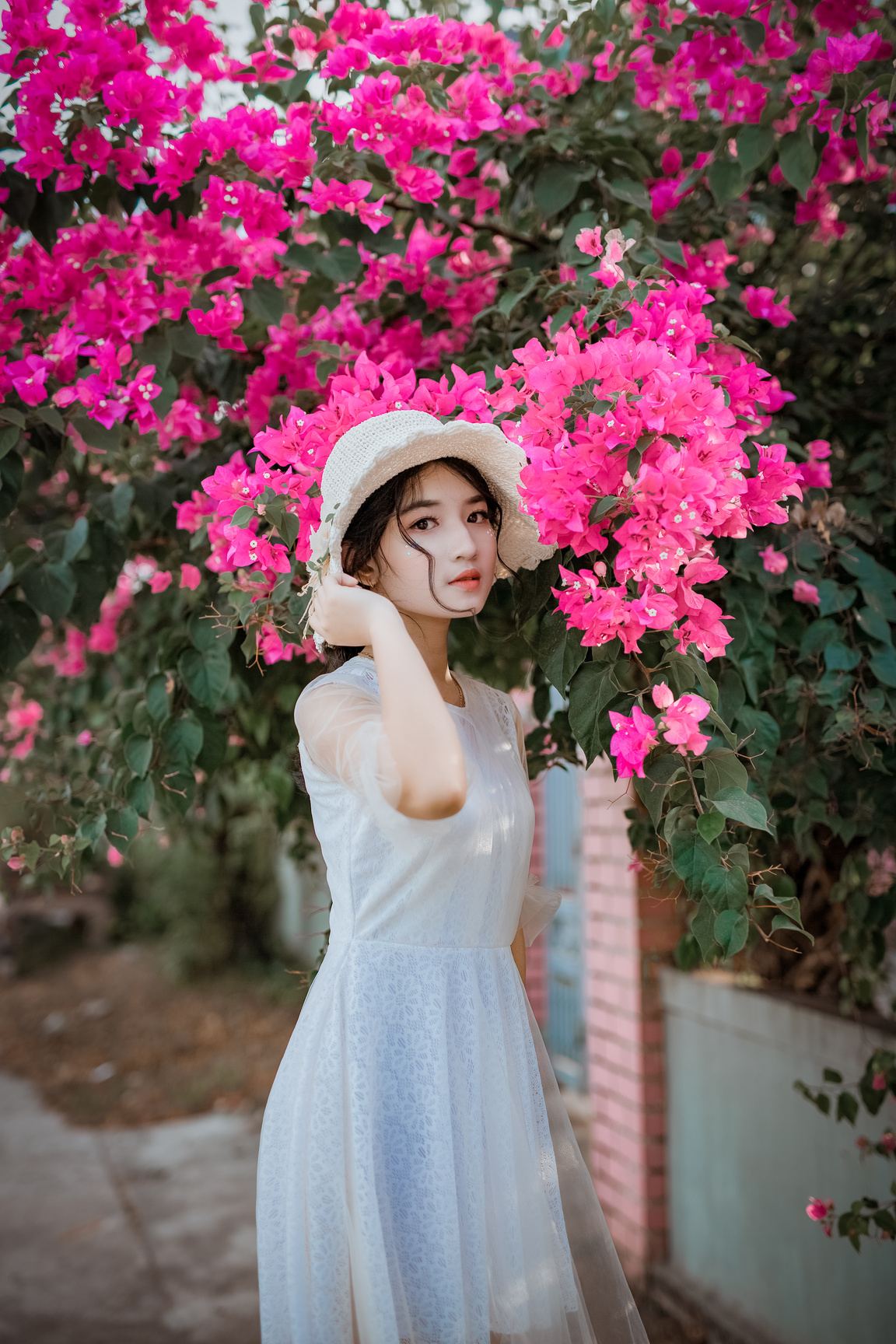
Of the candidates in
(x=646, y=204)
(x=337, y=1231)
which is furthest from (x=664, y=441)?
(x=337, y=1231)

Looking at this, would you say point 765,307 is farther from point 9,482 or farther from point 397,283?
point 9,482

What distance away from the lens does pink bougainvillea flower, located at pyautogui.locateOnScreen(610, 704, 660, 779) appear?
1.29m

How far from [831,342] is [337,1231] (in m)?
2.06

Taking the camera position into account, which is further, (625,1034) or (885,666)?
(625,1034)

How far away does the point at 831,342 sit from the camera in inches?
89.0

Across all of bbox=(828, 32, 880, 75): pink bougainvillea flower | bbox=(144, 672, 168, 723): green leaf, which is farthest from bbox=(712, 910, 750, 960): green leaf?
bbox=(828, 32, 880, 75): pink bougainvillea flower

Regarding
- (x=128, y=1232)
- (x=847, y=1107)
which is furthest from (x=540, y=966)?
(x=847, y=1107)

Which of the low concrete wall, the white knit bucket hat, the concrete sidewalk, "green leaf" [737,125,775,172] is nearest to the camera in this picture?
the white knit bucket hat

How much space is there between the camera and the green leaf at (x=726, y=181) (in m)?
1.81

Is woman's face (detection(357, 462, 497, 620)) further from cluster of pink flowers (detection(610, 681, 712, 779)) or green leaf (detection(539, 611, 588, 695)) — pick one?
cluster of pink flowers (detection(610, 681, 712, 779))

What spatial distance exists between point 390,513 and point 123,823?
79 cm

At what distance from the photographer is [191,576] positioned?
192 centimetres

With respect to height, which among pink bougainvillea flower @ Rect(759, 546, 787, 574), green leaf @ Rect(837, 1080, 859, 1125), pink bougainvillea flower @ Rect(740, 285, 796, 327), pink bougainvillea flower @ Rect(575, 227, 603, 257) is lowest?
green leaf @ Rect(837, 1080, 859, 1125)
